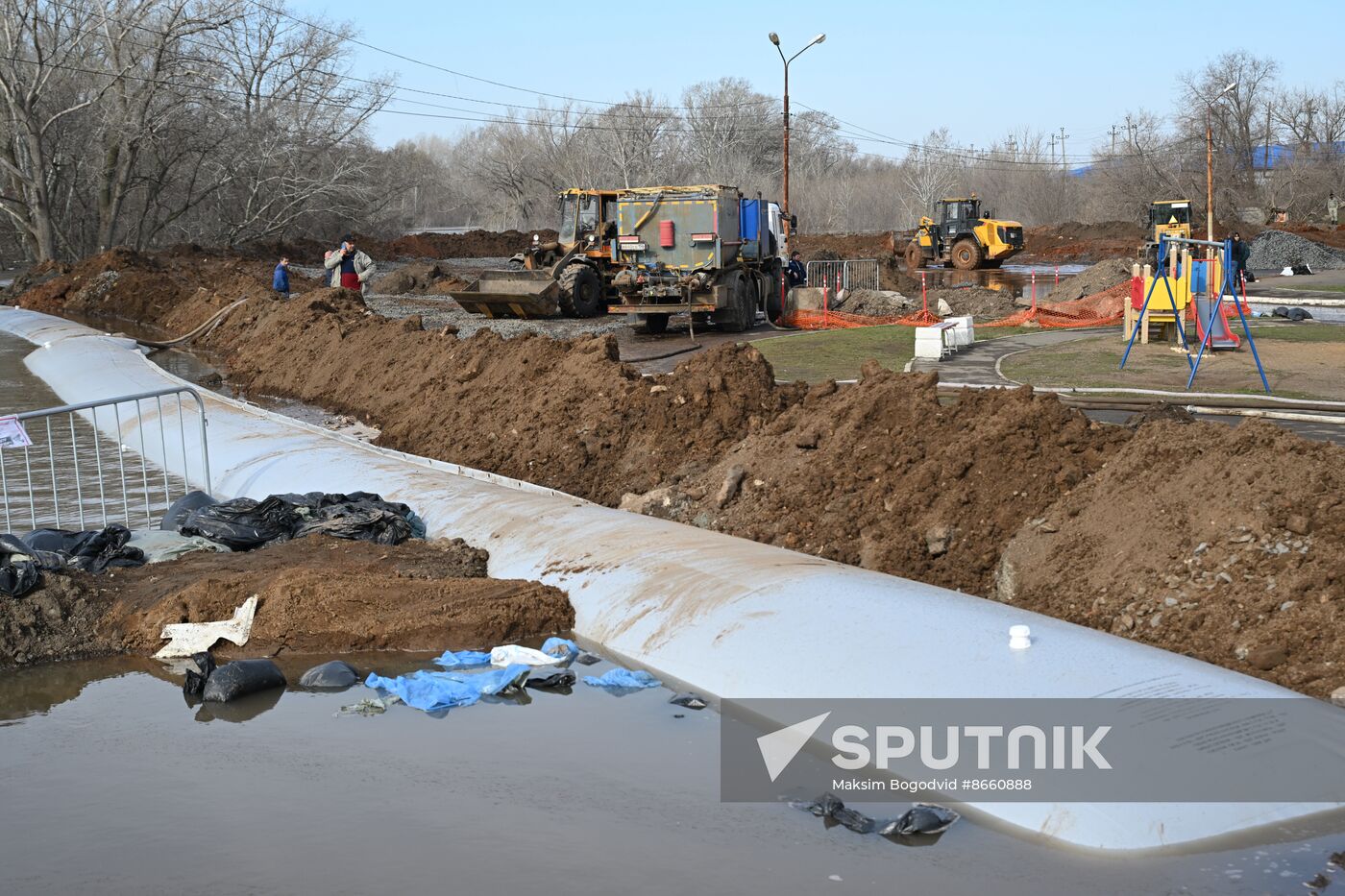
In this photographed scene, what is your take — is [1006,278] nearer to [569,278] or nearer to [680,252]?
[569,278]

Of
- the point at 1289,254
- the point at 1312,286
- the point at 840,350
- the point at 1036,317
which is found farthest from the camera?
the point at 1289,254

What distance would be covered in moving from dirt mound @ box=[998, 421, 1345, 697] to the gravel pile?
→ 123 ft

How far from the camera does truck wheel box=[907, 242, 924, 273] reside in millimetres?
43719

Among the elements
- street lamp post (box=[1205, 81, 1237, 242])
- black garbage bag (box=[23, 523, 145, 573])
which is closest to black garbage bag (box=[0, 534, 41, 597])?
black garbage bag (box=[23, 523, 145, 573])

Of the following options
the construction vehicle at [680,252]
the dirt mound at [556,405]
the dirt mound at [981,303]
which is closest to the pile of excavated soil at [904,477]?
the dirt mound at [556,405]

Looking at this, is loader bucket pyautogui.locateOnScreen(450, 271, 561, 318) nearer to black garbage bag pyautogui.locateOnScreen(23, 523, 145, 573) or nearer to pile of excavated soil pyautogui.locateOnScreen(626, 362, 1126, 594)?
pile of excavated soil pyautogui.locateOnScreen(626, 362, 1126, 594)

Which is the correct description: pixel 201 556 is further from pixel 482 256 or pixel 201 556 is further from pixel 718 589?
pixel 482 256

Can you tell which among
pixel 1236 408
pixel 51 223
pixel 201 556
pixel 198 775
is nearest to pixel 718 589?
pixel 198 775

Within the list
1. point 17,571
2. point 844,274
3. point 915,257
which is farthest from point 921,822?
point 915,257

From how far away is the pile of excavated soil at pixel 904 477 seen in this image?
25.5 feet

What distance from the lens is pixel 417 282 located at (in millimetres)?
36156

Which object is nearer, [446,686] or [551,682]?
[446,686]

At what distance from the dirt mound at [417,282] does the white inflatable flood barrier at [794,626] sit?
86.7 feet

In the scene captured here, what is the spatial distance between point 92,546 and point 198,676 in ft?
6.93
